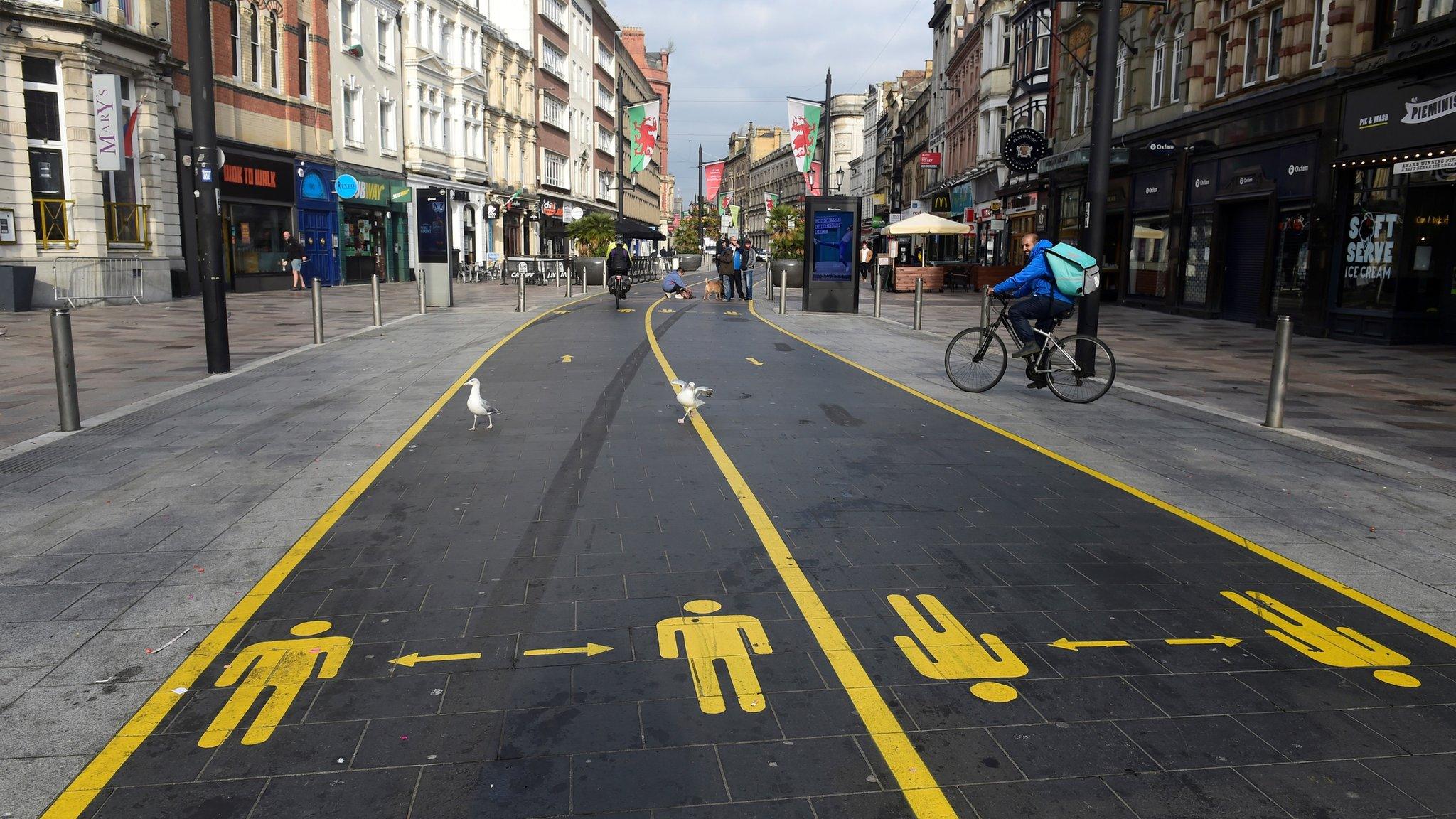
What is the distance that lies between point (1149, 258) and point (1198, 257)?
2.96 m

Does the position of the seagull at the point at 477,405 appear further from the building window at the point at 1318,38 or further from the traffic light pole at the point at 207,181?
the building window at the point at 1318,38

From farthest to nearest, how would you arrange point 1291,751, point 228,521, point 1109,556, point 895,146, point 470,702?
point 895,146 → point 228,521 → point 1109,556 → point 470,702 → point 1291,751

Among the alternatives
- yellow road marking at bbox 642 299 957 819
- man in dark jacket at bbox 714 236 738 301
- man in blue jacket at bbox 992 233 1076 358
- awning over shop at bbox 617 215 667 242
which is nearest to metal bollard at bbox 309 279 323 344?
man in blue jacket at bbox 992 233 1076 358

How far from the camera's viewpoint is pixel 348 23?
126 feet

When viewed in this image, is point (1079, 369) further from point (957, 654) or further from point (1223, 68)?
point (1223, 68)

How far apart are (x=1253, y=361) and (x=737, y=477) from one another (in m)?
11.9

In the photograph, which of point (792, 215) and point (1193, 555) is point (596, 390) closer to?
point (1193, 555)

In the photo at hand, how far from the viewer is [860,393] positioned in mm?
Result: 11898

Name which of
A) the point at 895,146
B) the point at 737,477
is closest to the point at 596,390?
the point at 737,477

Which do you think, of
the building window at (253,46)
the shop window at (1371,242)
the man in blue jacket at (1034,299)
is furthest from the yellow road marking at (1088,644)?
the building window at (253,46)

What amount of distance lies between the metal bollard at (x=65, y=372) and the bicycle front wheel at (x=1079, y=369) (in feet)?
31.9

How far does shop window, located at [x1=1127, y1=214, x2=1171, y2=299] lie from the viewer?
2803 centimetres

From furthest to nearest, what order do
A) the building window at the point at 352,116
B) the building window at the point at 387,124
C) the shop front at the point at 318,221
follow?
the building window at the point at 387,124, the building window at the point at 352,116, the shop front at the point at 318,221

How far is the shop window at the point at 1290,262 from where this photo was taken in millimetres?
21391
